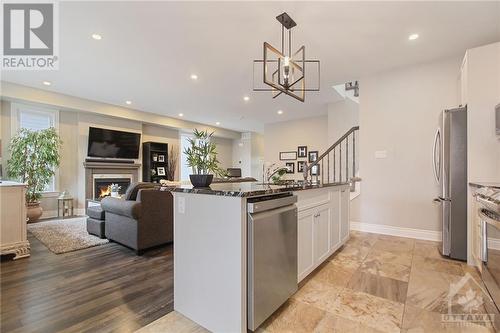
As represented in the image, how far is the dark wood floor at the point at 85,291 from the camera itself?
5.75ft

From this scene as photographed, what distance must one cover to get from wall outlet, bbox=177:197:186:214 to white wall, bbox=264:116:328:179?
640 cm

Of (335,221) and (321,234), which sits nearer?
(321,234)

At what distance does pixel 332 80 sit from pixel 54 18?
172 inches

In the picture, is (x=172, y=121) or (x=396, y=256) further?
(x=172, y=121)

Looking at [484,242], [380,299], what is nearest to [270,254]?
[380,299]

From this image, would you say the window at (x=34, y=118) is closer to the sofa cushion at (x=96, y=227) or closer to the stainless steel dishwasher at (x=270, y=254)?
the sofa cushion at (x=96, y=227)

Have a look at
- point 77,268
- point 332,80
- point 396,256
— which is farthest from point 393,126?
point 77,268

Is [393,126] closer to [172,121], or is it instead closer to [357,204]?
[357,204]

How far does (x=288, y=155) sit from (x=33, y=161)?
6876 mm

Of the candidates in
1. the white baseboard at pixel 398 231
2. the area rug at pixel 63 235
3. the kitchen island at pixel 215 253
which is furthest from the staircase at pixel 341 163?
the area rug at pixel 63 235

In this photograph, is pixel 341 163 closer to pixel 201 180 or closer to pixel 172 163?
pixel 201 180

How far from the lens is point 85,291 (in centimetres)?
219

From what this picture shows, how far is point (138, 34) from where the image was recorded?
3.07 m

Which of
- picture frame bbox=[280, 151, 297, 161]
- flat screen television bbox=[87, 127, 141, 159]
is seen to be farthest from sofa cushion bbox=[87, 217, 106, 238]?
picture frame bbox=[280, 151, 297, 161]
